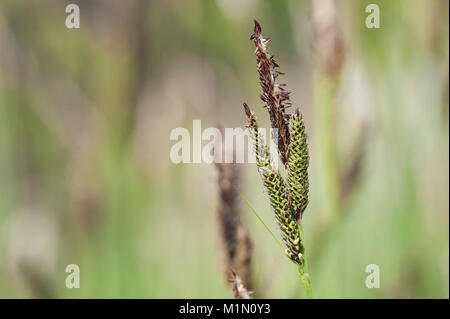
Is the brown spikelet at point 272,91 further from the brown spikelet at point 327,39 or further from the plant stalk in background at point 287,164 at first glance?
the brown spikelet at point 327,39

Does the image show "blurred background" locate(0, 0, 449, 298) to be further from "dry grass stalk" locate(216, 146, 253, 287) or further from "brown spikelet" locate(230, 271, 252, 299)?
"brown spikelet" locate(230, 271, 252, 299)

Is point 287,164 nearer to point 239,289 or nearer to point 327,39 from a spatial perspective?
point 239,289

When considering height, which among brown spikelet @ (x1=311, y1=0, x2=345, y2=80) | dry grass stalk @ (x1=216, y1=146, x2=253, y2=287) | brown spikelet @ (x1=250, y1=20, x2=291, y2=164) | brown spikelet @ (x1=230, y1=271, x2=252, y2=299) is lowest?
brown spikelet @ (x1=230, y1=271, x2=252, y2=299)

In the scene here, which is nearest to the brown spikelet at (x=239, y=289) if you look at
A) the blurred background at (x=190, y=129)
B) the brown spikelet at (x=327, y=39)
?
the blurred background at (x=190, y=129)

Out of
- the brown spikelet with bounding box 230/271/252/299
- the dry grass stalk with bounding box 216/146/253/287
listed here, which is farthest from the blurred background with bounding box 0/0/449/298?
the brown spikelet with bounding box 230/271/252/299

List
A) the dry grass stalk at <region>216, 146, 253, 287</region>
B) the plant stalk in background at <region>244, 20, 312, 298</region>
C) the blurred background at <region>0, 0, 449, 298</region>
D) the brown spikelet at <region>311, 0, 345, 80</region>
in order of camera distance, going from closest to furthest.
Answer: the plant stalk in background at <region>244, 20, 312, 298</region> < the dry grass stalk at <region>216, 146, 253, 287</region> < the brown spikelet at <region>311, 0, 345, 80</region> < the blurred background at <region>0, 0, 449, 298</region>

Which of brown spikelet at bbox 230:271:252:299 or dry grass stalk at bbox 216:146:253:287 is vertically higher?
dry grass stalk at bbox 216:146:253:287

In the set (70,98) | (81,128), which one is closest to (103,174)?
(81,128)
